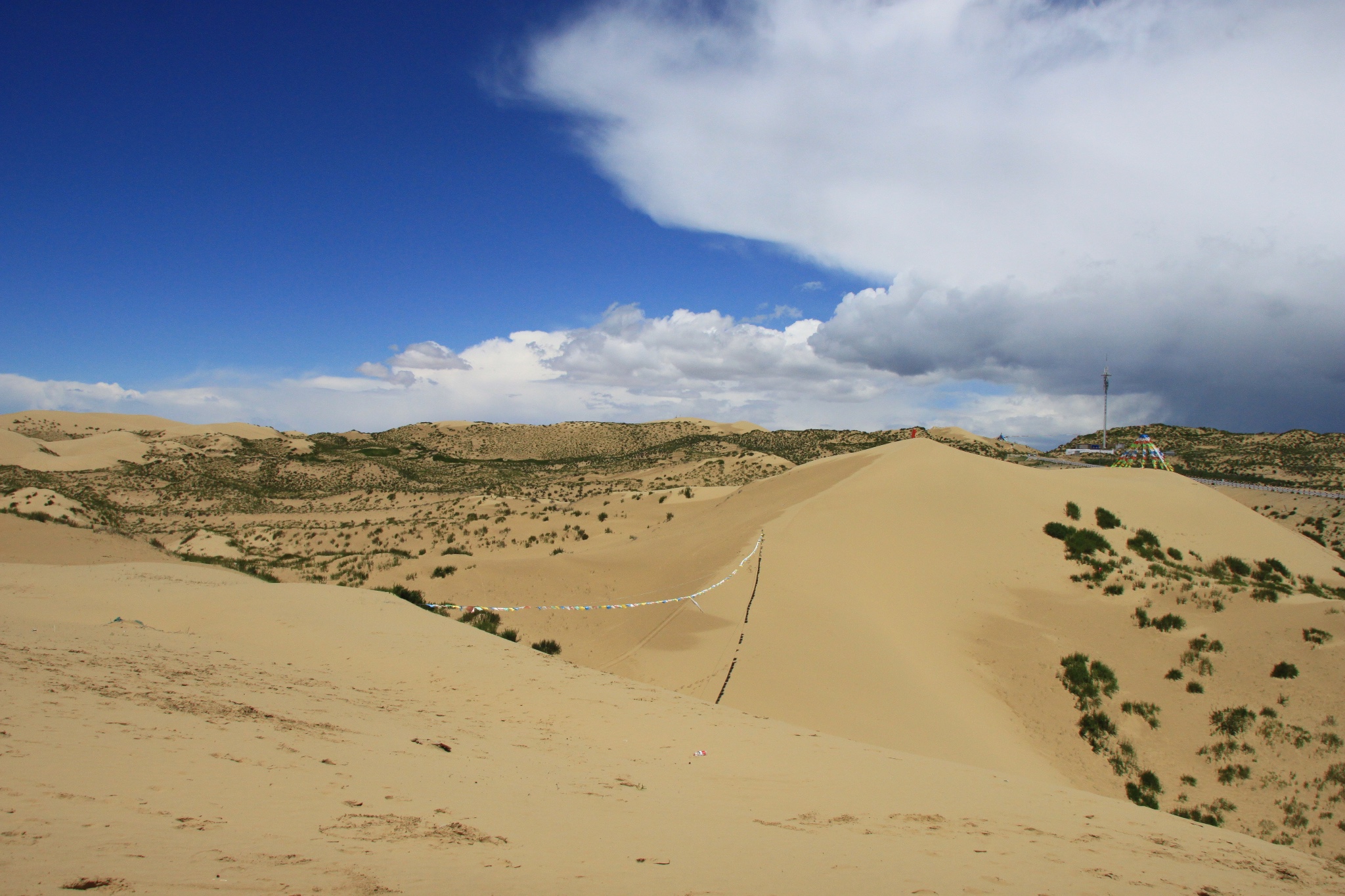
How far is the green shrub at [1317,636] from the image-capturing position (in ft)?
44.7

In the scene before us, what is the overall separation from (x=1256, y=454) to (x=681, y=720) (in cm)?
8447

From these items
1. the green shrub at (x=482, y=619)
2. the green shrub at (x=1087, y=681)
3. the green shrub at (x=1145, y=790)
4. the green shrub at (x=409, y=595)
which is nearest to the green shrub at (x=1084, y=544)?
the green shrub at (x=1087, y=681)

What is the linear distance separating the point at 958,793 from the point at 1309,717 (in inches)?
387

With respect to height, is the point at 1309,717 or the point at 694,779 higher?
the point at 694,779

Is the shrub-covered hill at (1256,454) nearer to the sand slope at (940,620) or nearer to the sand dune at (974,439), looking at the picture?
the sand dune at (974,439)

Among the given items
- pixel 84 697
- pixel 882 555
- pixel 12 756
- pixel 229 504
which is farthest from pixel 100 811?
pixel 229 504

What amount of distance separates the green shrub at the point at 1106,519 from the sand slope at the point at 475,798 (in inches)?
720

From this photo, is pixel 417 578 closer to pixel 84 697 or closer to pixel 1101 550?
pixel 84 697

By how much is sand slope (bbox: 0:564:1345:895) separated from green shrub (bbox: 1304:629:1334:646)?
10051 millimetres

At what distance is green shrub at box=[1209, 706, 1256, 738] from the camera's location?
12.3 m

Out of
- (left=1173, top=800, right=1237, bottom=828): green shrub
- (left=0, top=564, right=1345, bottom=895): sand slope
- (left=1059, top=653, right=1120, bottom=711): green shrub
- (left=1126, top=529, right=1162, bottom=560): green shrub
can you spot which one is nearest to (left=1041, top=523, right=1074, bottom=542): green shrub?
(left=1126, top=529, right=1162, bottom=560): green shrub

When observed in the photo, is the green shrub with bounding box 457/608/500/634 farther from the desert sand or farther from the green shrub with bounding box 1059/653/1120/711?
the green shrub with bounding box 1059/653/1120/711

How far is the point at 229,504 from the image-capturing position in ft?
163

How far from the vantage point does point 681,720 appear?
952cm
